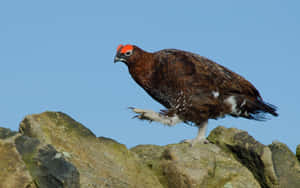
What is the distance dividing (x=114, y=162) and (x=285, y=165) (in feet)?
12.2

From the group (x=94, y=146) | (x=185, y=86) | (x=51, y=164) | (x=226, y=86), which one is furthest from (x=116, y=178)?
(x=226, y=86)

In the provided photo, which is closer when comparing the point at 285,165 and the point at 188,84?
the point at 188,84

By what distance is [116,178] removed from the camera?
23.1 ft

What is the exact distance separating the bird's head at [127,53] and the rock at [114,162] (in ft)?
5.79

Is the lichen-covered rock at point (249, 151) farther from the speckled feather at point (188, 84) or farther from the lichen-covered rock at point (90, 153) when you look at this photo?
the lichen-covered rock at point (90, 153)

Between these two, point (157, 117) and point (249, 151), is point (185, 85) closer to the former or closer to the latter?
point (157, 117)

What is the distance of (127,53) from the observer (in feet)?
28.3

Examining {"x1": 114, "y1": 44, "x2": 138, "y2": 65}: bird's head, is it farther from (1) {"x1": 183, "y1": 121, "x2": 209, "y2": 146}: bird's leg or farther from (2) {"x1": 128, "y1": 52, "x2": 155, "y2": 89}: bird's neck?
(1) {"x1": 183, "y1": 121, "x2": 209, "y2": 146}: bird's leg

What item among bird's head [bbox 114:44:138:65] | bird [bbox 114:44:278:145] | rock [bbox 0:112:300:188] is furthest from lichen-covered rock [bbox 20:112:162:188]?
bird's head [bbox 114:44:138:65]

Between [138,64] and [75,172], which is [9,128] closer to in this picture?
[75,172]

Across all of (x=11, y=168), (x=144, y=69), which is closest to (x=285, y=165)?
(x=144, y=69)

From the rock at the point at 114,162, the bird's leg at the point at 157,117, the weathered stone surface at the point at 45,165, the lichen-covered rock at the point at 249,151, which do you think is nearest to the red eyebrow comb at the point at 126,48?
the bird's leg at the point at 157,117

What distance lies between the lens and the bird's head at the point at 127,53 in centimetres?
861

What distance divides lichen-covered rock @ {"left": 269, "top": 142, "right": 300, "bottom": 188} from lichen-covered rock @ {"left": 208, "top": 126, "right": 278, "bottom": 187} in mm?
198
